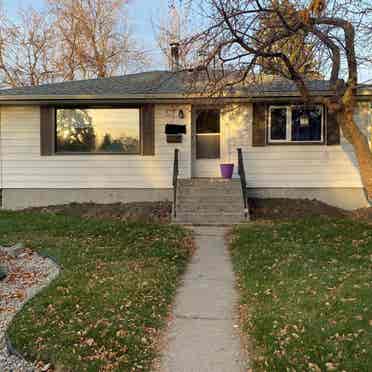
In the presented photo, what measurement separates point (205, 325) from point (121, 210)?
7.17 metres

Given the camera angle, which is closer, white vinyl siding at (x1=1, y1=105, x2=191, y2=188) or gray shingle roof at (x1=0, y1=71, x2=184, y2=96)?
gray shingle roof at (x1=0, y1=71, x2=184, y2=96)

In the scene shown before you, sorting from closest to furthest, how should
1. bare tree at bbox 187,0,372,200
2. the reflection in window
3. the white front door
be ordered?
bare tree at bbox 187,0,372,200 → the reflection in window → the white front door

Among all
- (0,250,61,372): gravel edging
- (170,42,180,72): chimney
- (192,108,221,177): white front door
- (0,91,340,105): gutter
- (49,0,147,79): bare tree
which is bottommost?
(0,250,61,372): gravel edging

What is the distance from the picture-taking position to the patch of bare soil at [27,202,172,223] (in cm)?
1018

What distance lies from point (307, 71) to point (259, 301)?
7.23 metres

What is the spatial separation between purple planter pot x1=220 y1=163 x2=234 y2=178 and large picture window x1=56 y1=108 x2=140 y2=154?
2.48 meters

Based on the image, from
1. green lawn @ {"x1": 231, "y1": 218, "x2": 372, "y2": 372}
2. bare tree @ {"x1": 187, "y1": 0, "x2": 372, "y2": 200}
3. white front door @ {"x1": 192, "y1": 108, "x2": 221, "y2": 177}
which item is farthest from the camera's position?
white front door @ {"x1": 192, "y1": 108, "x2": 221, "y2": 177}

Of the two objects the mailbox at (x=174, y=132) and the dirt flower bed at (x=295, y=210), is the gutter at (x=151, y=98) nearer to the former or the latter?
the mailbox at (x=174, y=132)

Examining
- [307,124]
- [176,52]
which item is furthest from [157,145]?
[307,124]

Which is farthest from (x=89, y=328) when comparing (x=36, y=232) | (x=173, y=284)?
(x=36, y=232)

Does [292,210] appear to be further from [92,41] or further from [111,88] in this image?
[92,41]

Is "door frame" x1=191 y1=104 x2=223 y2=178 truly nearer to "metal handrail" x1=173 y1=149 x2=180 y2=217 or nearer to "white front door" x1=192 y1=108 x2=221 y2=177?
"white front door" x1=192 y1=108 x2=221 y2=177

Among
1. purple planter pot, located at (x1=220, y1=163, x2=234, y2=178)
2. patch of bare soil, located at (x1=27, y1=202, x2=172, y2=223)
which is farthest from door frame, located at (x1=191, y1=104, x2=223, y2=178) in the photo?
patch of bare soil, located at (x1=27, y1=202, x2=172, y2=223)

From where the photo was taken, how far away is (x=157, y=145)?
11.7 metres
